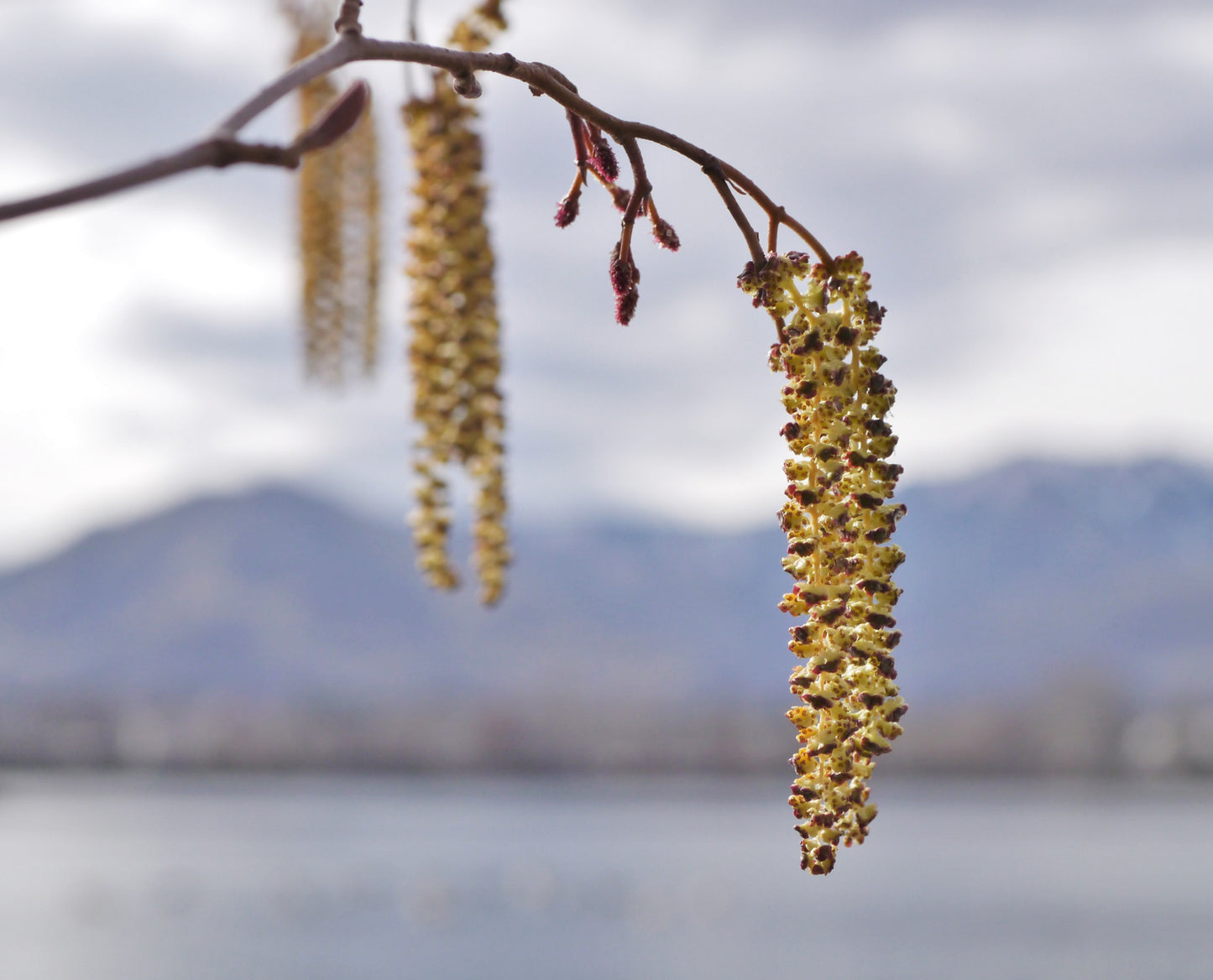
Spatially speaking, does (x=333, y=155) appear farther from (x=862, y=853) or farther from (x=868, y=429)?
(x=862, y=853)

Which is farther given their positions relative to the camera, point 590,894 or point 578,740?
point 578,740

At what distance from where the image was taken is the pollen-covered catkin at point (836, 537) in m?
1.03

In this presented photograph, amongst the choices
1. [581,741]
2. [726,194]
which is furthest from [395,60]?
[581,741]

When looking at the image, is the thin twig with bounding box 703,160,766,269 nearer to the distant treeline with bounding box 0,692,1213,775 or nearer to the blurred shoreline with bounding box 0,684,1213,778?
the blurred shoreline with bounding box 0,684,1213,778

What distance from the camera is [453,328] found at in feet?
7.19

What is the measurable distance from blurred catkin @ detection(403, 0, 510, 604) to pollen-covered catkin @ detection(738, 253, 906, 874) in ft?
3.69

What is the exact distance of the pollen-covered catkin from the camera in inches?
40.5

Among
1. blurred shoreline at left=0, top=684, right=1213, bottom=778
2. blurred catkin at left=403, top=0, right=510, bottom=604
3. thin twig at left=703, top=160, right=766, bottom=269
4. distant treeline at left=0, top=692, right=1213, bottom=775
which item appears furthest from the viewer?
distant treeline at left=0, top=692, right=1213, bottom=775

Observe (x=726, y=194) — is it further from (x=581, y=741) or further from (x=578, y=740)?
(x=578, y=740)

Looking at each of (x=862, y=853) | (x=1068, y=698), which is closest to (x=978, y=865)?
(x=862, y=853)

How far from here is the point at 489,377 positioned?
7.17 ft

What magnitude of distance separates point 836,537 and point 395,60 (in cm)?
47

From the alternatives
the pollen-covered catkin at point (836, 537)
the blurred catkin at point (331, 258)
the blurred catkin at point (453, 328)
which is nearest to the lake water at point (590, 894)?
the blurred catkin at point (331, 258)

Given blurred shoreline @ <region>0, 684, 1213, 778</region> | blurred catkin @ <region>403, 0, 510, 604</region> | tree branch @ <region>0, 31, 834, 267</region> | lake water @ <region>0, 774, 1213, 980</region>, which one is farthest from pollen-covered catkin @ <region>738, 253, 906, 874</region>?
blurred shoreline @ <region>0, 684, 1213, 778</region>
